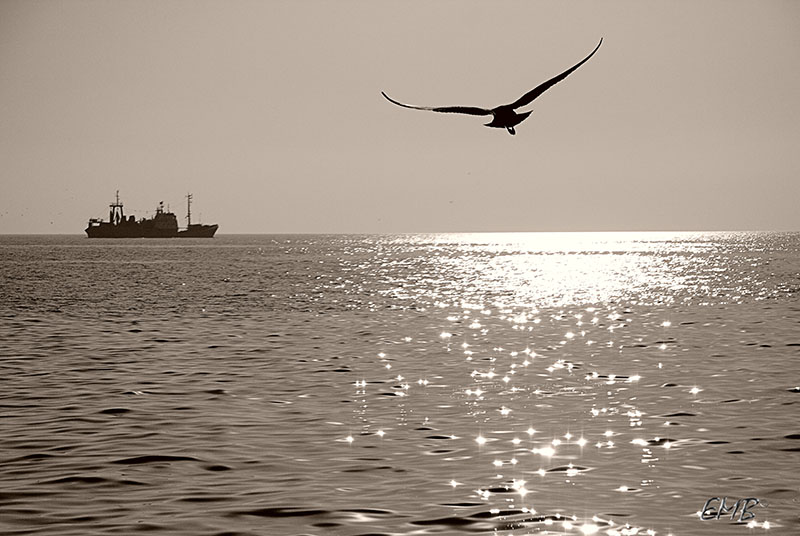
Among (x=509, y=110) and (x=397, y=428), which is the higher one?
(x=509, y=110)

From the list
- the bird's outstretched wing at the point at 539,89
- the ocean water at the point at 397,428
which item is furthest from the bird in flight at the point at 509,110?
the ocean water at the point at 397,428

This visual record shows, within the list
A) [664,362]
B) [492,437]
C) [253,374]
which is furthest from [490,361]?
[492,437]

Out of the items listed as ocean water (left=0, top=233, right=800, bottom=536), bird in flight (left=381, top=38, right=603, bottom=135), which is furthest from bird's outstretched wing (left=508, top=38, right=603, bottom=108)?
ocean water (left=0, top=233, right=800, bottom=536)

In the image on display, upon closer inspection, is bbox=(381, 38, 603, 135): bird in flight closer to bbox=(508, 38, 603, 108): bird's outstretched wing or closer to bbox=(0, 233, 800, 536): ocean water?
bbox=(508, 38, 603, 108): bird's outstretched wing

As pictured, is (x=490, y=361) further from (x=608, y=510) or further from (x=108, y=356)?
(x=608, y=510)


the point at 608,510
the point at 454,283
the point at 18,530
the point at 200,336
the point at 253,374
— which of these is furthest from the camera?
the point at 454,283

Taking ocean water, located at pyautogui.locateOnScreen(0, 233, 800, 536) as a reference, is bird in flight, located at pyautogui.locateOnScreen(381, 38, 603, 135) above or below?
above

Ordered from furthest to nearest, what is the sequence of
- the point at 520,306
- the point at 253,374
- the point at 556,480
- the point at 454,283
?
1. the point at 454,283
2. the point at 520,306
3. the point at 253,374
4. the point at 556,480

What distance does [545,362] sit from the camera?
→ 29453mm

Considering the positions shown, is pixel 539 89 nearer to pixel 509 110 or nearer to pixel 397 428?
pixel 509 110

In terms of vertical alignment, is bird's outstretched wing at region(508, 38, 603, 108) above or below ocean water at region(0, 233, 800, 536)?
above

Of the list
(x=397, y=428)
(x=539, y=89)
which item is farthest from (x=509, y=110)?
(x=397, y=428)

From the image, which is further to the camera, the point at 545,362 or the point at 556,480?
the point at 545,362

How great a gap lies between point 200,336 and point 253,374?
39.1 feet
